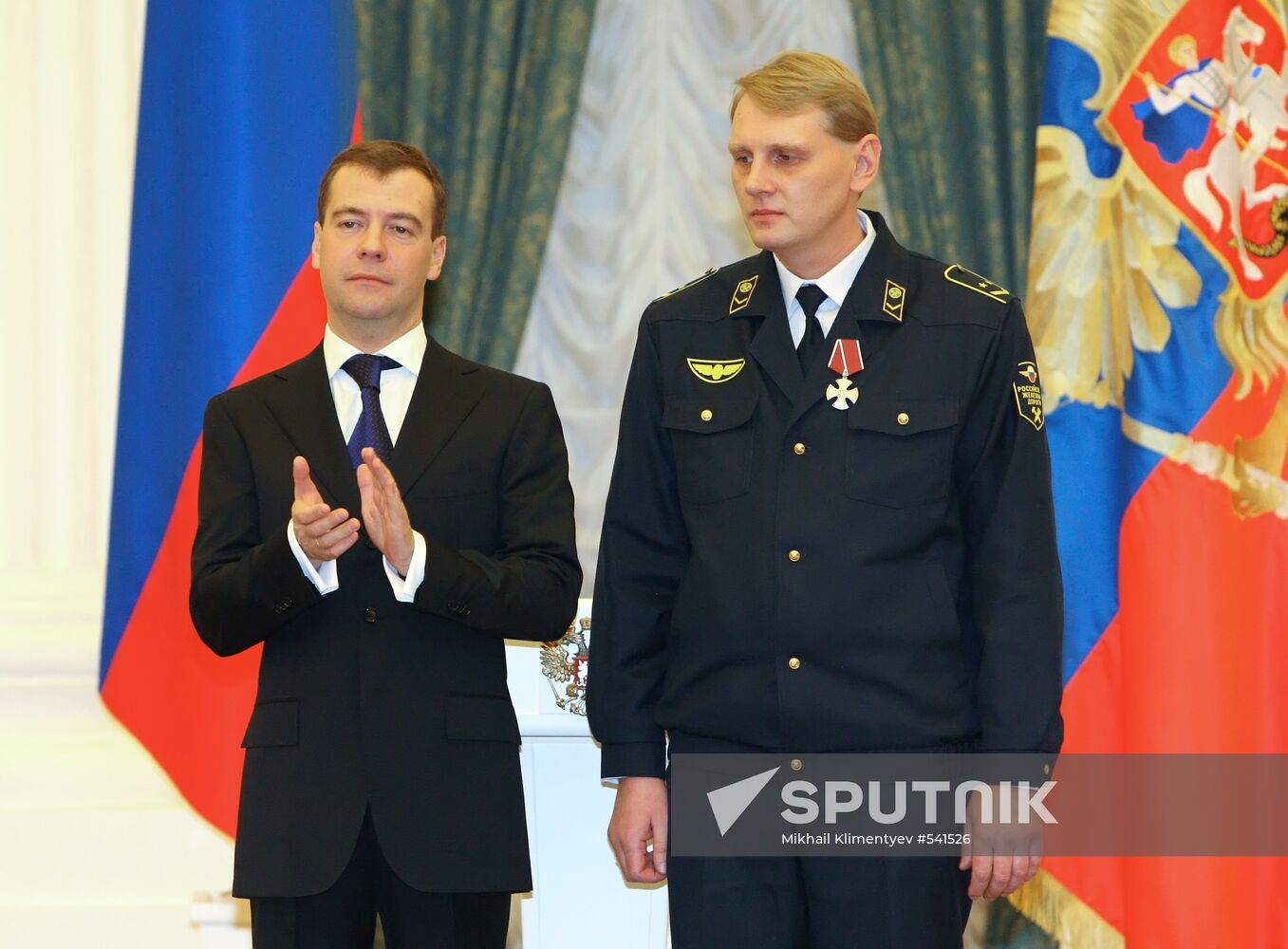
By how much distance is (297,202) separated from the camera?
3.77 metres

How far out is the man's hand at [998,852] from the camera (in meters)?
1.98

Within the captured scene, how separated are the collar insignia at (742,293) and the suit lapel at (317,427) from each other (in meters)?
0.64

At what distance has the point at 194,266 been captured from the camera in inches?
149

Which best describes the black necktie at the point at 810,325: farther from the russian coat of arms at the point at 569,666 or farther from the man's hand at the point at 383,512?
the russian coat of arms at the point at 569,666

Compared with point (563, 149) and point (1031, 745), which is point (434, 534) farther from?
point (563, 149)

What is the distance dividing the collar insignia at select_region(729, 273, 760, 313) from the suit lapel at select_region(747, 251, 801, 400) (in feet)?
0.04

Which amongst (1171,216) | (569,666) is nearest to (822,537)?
(569,666)

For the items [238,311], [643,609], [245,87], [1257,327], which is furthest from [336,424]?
[1257,327]

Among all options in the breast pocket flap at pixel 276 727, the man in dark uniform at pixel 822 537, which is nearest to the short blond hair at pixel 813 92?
the man in dark uniform at pixel 822 537

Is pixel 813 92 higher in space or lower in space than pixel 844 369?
higher

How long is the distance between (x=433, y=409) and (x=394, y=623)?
0.34 metres

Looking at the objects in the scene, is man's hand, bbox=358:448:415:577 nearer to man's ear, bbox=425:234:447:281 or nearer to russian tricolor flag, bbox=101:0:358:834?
man's ear, bbox=425:234:447:281

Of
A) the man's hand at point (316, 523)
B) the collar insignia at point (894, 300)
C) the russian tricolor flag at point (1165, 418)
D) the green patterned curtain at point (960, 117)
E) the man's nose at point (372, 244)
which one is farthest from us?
the green patterned curtain at point (960, 117)

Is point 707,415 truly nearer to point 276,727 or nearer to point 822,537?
point 822,537
